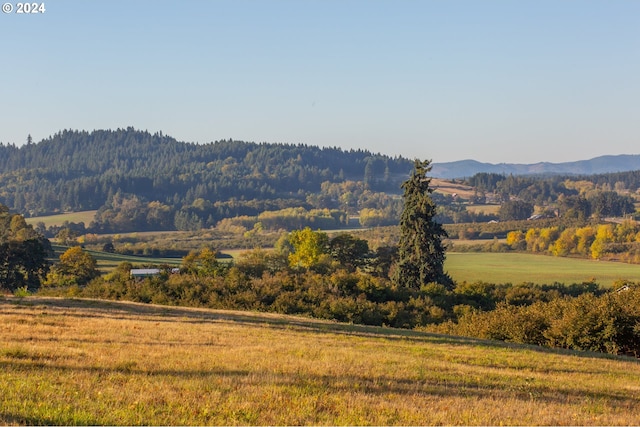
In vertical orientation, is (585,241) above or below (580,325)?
below

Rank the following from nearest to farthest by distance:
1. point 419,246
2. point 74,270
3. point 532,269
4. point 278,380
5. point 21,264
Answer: point 278,380 → point 419,246 → point 21,264 → point 74,270 → point 532,269

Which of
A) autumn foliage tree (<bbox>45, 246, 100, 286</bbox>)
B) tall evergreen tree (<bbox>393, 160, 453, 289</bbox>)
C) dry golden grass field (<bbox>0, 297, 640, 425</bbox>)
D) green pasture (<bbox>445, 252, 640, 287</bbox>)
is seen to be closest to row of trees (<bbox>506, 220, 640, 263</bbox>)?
green pasture (<bbox>445, 252, 640, 287</bbox>)

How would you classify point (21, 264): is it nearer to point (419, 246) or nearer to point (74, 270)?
point (74, 270)

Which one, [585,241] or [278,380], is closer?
[278,380]

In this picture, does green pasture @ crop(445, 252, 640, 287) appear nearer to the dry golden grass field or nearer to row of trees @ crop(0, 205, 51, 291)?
row of trees @ crop(0, 205, 51, 291)

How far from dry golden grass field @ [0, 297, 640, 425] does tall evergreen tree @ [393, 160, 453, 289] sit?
50.1m

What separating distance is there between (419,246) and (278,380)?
63967mm

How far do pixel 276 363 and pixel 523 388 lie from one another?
6134 millimetres

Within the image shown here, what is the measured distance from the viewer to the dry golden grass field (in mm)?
11406

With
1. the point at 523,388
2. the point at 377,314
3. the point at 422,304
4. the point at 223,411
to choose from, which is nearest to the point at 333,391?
the point at 223,411

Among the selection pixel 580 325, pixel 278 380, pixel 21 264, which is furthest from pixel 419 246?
pixel 278 380

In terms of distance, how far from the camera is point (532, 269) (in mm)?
119875

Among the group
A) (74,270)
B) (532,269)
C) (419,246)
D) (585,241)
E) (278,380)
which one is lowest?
(532,269)

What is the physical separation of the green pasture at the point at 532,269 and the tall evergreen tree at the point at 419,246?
24314 mm
